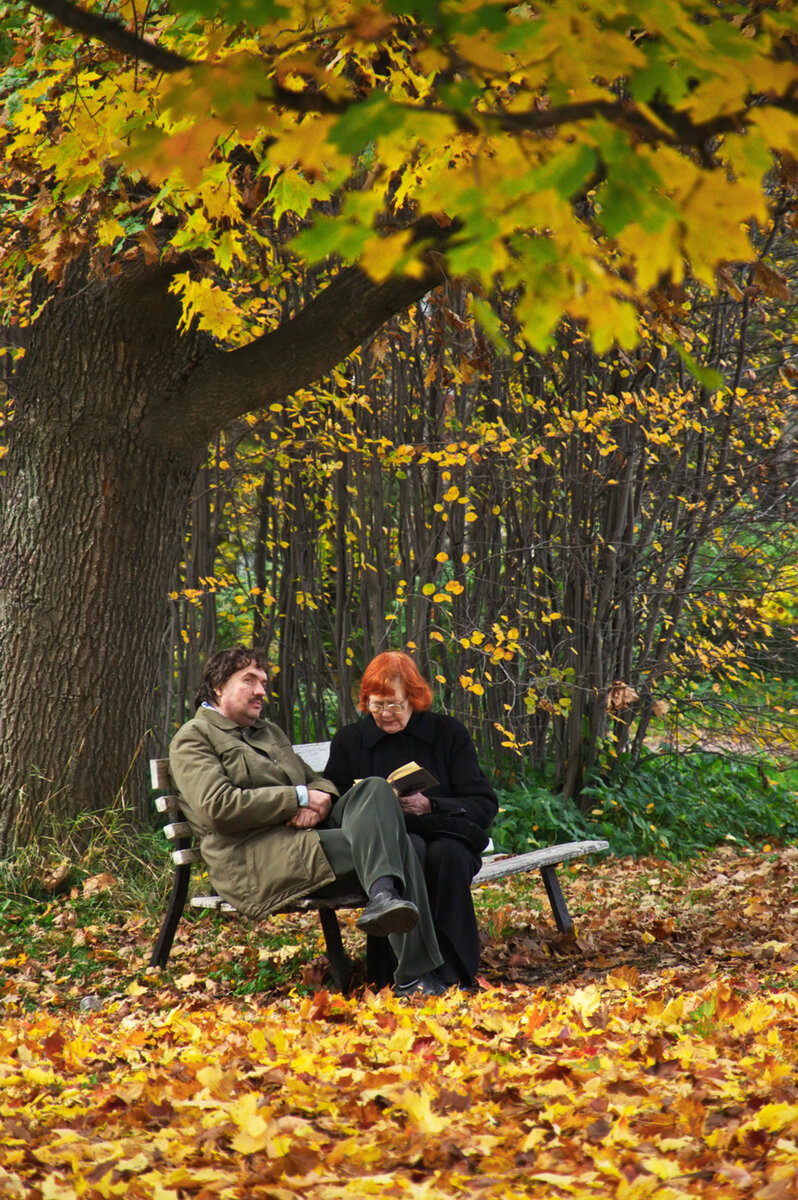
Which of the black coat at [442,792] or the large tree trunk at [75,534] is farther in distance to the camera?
the large tree trunk at [75,534]

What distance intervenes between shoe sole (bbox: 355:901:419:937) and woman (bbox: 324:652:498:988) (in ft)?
1.53

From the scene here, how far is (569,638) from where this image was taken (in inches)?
317

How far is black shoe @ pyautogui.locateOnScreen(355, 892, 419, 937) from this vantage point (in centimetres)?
396

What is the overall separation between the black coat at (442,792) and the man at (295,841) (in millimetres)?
149

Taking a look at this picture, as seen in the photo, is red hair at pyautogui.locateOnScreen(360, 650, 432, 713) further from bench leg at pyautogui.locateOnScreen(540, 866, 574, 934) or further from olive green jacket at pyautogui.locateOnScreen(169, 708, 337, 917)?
bench leg at pyautogui.locateOnScreen(540, 866, 574, 934)

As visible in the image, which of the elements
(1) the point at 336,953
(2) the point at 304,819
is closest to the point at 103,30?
(2) the point at 304,819

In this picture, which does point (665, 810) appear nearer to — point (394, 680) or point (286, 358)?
point (394, 680)

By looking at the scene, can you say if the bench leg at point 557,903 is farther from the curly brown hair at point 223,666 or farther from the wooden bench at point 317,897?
the curly brown hair at point 223,666

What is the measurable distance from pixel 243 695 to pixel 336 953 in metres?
1.12

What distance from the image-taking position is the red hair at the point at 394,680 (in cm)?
484

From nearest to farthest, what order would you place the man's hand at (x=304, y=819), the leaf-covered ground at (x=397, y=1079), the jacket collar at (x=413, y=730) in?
the leaf-covered ground at (x=397, y=1079) < the man's hand at (x=304, y=819) < the jacket collar at (x=413, y=730)

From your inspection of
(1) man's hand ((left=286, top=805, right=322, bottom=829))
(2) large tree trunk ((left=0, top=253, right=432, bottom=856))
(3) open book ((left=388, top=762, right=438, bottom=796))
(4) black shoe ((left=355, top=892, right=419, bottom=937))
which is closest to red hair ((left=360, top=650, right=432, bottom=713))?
(3) open book ((left=388, top=762, right=438, bottom=796))

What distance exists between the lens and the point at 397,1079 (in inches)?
109

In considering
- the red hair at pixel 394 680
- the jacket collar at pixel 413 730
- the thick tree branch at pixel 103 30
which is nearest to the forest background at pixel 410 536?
the thick tree branch at pixel 103 30
